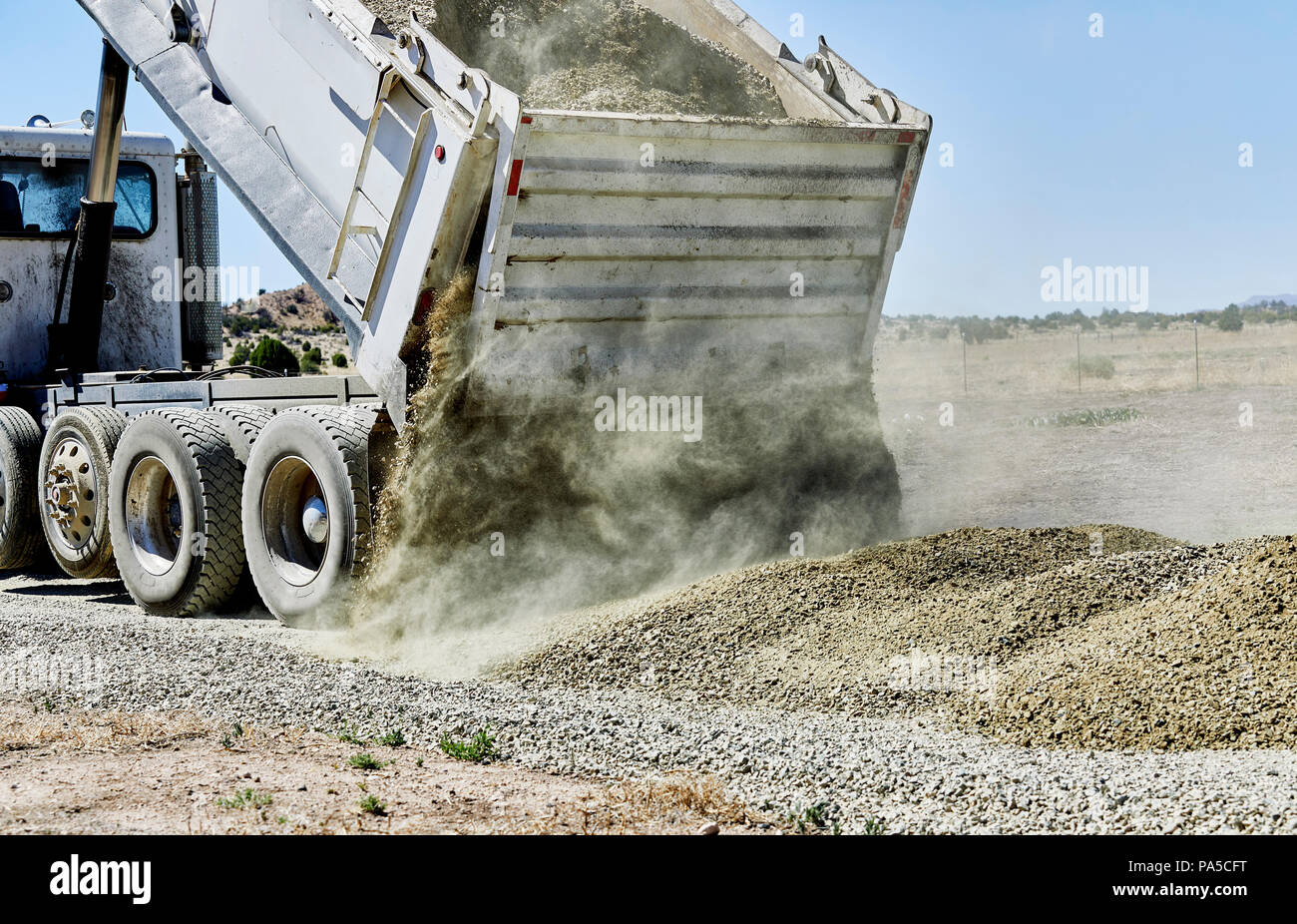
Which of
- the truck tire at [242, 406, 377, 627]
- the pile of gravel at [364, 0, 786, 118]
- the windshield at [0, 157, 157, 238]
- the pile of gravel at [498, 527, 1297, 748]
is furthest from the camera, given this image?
the windshield at [0, 157, 157, 238]

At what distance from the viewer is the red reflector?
20.7ft

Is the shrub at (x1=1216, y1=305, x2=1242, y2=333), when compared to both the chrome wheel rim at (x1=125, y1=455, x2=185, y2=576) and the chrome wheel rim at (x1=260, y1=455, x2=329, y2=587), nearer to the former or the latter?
the chrome wheel rim at (x1=125, y1=455, x2=185, y2=576)

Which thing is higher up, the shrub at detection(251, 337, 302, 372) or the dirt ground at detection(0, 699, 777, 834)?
the shrub at detection(251, 337, 302, 372)

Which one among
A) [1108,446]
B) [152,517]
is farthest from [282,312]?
[152,517]

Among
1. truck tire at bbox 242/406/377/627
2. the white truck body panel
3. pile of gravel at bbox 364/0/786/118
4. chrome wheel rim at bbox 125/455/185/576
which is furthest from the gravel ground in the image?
the white truck body panel

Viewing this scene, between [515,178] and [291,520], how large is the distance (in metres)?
2.49

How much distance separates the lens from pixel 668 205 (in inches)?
276

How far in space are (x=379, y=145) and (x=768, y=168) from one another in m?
1.96

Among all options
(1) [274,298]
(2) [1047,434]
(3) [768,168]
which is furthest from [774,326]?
(1) [274,298]

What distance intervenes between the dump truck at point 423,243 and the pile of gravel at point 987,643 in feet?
4.45

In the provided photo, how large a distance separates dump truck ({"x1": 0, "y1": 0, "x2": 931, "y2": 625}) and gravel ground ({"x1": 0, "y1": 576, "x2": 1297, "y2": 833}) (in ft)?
3.27

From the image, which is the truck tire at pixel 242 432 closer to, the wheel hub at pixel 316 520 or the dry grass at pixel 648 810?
the wheel hub at pixel 316 520

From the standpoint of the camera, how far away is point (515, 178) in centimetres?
633
